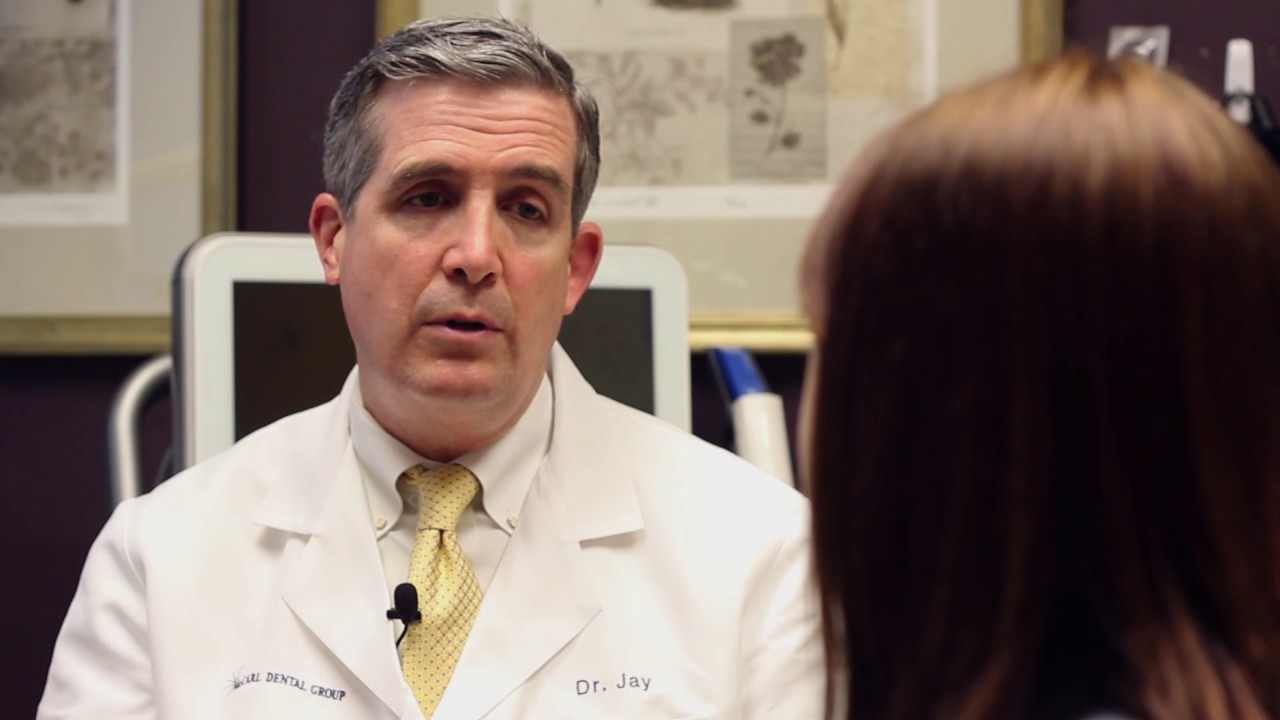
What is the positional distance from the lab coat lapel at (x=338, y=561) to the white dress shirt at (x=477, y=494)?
0.8 inches

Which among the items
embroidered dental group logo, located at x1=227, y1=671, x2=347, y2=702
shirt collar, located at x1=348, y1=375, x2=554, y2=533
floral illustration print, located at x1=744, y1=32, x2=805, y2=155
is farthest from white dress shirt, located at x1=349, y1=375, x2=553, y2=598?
floral illustration print, located at x1=744, y1=32, x2=805, y2=155

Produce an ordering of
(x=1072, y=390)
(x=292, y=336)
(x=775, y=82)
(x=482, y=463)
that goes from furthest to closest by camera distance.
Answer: (x=775, y=82) < (x=292, y=336) < (x=482, y=463) < (x=1072, y=390)

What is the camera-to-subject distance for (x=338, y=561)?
4.20 ft

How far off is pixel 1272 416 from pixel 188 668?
998mm

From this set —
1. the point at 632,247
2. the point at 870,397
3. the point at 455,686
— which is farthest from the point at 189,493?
the point at 870,397

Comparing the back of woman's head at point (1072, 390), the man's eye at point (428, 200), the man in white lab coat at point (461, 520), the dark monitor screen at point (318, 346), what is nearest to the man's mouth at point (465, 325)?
the man in white lab coat at point (461, 520)

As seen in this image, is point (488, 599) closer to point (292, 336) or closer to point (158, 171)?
point (292, 336)

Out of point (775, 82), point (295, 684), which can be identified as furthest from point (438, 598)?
point (775, 82)

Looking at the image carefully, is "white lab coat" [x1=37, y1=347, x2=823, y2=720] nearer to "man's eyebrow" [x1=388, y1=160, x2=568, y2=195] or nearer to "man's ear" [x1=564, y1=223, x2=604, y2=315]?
"man's ear" [x1=564, y1=223, x2=604, y2=315]

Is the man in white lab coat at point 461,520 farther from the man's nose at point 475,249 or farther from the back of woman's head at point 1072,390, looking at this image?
the back of woman's head at point 1072,390

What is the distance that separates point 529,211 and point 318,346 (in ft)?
1.30

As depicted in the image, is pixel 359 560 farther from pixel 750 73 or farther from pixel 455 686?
pixel 750 73

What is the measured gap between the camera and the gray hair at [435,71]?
1312 millimetres

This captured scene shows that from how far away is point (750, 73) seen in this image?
6.57 ft
